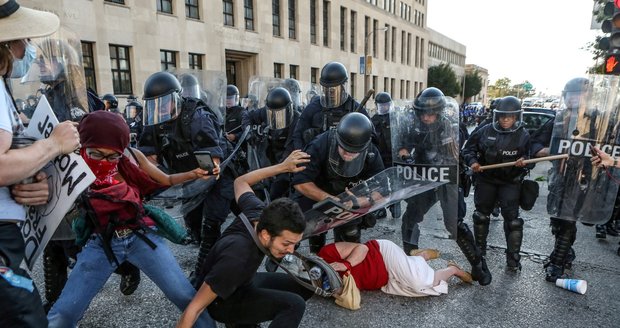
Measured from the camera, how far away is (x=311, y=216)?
9.55ft

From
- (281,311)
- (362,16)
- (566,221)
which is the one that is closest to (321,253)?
(281,311)

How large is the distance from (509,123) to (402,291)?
202cm

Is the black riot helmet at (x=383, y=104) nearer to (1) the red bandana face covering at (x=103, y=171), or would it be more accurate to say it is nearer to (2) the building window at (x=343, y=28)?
(1) the red bandana face covering at (x=103, y=171)

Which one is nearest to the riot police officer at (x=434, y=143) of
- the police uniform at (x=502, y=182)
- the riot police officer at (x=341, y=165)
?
the riot police officer at (x=341, y=165)

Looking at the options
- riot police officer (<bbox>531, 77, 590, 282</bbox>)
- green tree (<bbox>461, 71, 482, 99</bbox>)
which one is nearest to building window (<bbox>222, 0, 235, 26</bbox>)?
riot police officer (<bbox>531, 77, 590, 282</bbox>)

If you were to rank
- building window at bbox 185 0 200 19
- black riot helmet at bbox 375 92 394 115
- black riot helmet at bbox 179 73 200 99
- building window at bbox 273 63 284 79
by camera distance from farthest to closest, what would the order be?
1. building window at bbox 273 63 284 79
2. building window at bbox 185 0 200 19
3. black riot helmet at bbox 375 92 394 115
4. black riot helmet at bbox 179 73 200 99

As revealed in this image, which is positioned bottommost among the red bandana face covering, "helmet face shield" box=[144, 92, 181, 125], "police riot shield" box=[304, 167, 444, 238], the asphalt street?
the asphalt street

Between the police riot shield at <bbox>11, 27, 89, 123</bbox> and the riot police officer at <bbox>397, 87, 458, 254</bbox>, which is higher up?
the police riot shield at <bbox>11, 27, 89, 123</bbox>

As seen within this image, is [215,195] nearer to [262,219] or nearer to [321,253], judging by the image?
[321,253]

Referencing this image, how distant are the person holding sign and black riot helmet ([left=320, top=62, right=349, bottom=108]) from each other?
3.17m

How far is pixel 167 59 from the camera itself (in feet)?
59.1

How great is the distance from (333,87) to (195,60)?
16709 millimetres

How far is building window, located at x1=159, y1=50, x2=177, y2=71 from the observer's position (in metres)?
17.8

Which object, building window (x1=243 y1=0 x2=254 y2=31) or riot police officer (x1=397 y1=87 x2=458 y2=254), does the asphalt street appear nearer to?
riot police officer (x1=397 y1=87 x2=458 y2=254)
